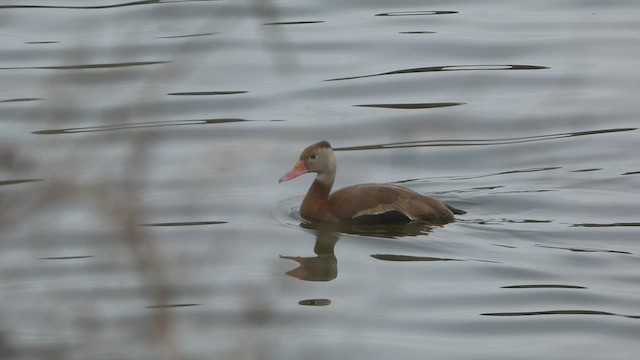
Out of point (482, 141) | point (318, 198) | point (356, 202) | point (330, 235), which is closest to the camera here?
point (330, 235)

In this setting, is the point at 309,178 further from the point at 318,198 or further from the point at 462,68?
the point at 462,68

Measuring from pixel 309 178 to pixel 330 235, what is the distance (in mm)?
1542

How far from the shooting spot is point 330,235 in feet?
33.1

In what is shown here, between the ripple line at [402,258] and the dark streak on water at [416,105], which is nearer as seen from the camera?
the ripple line at [402,258]

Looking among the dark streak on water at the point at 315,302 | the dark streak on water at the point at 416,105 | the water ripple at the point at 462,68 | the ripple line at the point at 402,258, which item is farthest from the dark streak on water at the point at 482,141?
the dark streak on water at the point at 315,302

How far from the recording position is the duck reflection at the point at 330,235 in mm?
9227

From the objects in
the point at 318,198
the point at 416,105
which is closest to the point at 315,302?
the point at 318,198

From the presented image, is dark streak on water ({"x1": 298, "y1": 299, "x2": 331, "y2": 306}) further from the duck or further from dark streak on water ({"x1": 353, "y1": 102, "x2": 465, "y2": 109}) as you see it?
dark streak on water ({"x1": 353, "y1": 102, "x2": 465, "y2": 109})

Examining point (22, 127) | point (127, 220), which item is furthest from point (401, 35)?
point (127, 220)

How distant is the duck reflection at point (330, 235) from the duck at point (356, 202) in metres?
0.04

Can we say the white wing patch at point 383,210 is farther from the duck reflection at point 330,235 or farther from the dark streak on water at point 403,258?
the dark streak on water at point 403,258

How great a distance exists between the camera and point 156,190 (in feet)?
34.8

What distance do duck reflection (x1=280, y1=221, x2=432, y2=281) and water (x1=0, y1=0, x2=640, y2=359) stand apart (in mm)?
23

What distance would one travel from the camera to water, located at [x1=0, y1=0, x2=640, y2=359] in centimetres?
683
